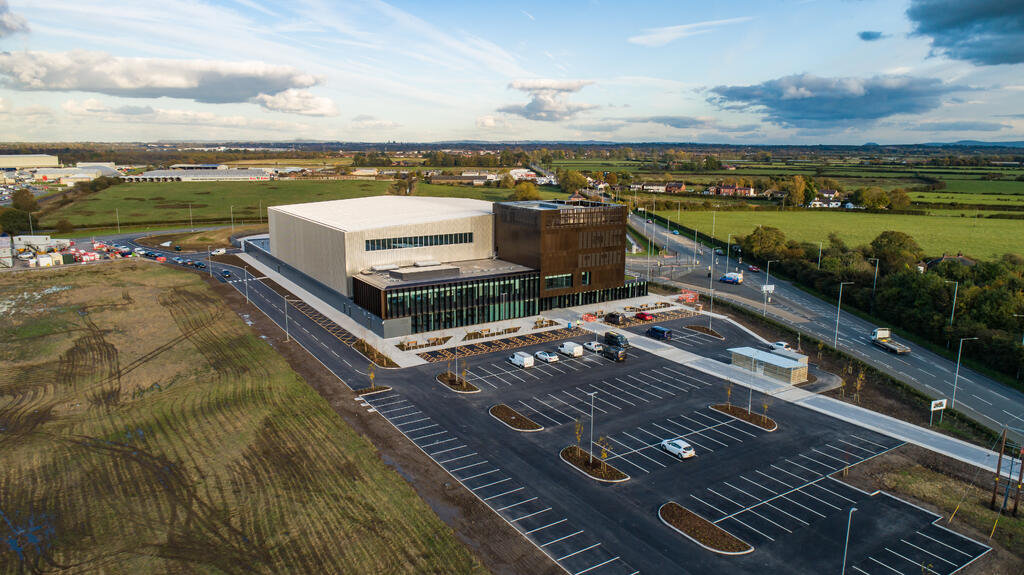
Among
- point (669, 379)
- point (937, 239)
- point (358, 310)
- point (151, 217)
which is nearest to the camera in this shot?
point (669, 379)

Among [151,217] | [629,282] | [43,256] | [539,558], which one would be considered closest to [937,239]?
[629,282]

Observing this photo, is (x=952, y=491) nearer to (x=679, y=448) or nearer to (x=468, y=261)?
(x=679, y=448)

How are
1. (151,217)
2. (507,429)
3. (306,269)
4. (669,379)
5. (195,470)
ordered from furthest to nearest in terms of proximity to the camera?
(151,217), (306,269), (669,379), (507,429), (195,470)

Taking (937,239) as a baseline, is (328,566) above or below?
below

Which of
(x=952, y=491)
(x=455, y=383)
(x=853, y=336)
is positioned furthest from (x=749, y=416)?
(x=853, y=336)

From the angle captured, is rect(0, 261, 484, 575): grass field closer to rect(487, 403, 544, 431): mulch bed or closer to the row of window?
rect(487, 403, 544, 431): mulch bed

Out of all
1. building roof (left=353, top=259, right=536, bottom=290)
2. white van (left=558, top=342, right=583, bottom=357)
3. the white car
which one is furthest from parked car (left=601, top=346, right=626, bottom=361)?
building roof (left=353, top=259, right=536, bottom=290)

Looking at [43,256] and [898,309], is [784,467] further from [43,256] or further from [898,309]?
[43,256]
